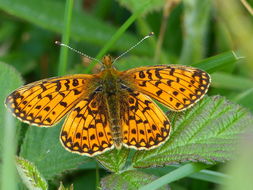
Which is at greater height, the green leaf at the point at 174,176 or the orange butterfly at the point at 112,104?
the orange butterfly at the point at 112,104

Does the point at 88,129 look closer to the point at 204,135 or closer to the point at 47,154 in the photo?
the point at 47,154

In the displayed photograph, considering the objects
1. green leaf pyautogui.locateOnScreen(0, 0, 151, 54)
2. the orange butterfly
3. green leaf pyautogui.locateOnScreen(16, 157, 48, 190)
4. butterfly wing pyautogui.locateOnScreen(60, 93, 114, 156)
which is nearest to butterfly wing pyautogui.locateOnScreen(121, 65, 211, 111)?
the orange butterfly

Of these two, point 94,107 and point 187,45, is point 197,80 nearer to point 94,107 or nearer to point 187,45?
point 94,107

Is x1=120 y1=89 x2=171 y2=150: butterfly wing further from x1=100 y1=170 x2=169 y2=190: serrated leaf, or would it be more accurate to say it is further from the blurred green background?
the blurred green background

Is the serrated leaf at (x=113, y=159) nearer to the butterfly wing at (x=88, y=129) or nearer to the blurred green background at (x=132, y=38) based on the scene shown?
the butterfly wing at (x=88, y=129)

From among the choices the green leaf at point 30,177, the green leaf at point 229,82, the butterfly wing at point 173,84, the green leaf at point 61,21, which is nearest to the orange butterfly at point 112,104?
the butterfly wing at point 173,84
